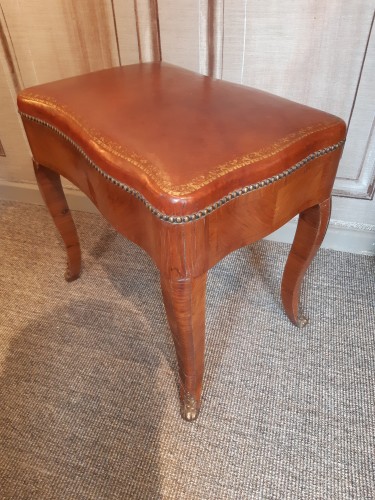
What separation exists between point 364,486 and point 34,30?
1.21 m

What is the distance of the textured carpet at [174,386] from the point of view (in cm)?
68

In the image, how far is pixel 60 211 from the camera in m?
0.92

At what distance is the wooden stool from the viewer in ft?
1.61

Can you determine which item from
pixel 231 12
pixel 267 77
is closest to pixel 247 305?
pixel 267 77

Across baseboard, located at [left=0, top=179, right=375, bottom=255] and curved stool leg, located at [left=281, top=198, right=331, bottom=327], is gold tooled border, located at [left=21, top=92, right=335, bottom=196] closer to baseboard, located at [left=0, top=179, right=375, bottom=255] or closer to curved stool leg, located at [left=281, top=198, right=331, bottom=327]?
curved stool leg, located at [left=281, top=198, right=331, bottom=327]

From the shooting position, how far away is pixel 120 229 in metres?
0.60

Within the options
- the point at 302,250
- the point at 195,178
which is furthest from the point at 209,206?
the point at 302,250

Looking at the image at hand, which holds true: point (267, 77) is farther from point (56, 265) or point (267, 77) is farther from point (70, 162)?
point (56, 265)

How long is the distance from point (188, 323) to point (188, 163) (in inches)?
8.9

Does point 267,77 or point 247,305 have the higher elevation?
point 267,77

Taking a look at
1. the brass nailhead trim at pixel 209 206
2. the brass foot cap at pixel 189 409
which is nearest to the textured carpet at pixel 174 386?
the brass foot cap at pixel 189 409

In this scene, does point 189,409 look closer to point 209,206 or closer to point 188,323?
point 188,323

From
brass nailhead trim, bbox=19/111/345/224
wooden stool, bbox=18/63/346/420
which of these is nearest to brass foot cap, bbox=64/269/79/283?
wooden stool, bbox=18/63/346/420

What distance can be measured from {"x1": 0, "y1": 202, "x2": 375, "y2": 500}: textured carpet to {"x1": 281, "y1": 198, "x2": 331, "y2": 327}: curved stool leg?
2.6 inches
